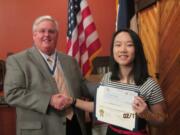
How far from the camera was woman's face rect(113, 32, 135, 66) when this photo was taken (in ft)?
5.69

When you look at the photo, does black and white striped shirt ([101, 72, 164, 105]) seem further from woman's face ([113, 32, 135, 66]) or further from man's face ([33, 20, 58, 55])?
man's face ([33, 20, 58, 55])

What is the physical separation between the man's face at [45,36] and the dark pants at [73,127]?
535 mm

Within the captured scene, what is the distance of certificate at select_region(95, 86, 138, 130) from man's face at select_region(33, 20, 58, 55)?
23.6 inches

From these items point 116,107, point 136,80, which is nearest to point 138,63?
point 136,80

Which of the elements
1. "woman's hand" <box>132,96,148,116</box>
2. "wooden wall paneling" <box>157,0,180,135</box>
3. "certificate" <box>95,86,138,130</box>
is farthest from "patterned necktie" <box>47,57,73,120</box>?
"wooden wall paneling" <box>157,0,180,135</box>

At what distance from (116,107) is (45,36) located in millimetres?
804

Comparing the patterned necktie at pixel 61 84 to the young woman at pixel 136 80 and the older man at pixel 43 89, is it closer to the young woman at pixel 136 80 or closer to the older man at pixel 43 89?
the older man at pixel 43 89

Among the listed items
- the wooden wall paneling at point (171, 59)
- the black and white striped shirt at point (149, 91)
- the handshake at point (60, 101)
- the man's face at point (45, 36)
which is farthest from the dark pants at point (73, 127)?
the wooden wall paneling at point (171, 59)

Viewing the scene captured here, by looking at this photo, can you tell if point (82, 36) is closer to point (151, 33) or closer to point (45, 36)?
point (151, 33)

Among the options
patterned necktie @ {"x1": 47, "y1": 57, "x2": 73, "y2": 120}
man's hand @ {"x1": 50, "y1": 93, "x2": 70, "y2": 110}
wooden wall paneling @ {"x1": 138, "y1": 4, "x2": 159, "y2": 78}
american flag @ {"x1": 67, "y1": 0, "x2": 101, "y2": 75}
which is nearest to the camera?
man's hand @ {"x1": 50, "y1": 93, "x2": 70, "y2": 110}

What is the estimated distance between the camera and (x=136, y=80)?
1.73m

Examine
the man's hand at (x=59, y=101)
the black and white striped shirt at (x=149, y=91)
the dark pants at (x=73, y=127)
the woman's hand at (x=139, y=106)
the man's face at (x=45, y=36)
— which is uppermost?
the man's face at (x=45, y=36)

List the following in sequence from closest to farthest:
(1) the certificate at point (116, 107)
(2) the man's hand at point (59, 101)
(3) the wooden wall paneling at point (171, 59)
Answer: (1) the certificate at point (116, 107) < (2) the man's hand at point (59, 101) < (3) the wooden wall paneling at point (171, 59)

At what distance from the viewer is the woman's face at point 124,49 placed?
1735mm
